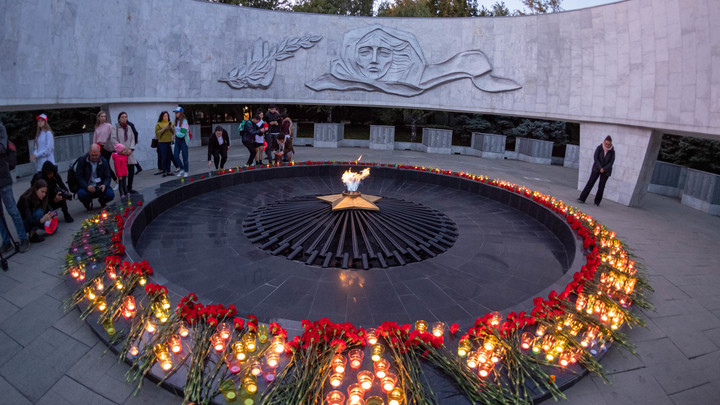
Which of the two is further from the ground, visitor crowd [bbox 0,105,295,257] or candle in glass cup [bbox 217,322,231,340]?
visitor crowd [bbox 0,105,295,257]

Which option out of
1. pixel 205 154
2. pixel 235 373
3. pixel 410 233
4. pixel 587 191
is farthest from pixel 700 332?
pixel 205 154

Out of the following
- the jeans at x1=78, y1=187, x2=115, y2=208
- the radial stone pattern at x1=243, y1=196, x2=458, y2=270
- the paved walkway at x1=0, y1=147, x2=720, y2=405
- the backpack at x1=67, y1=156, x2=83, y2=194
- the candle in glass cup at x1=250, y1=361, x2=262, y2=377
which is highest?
the backpack at x1=67, y1=156, x2=83, y2=194

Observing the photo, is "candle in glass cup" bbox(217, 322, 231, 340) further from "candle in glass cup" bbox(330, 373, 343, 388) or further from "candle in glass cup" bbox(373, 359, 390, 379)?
"candle in glass cup" bbox(373, 359, 390, 379)

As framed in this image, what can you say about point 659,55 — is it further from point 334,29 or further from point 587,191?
point 334,29

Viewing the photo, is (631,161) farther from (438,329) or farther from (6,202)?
(6,202)

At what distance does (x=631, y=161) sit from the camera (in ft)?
29.9

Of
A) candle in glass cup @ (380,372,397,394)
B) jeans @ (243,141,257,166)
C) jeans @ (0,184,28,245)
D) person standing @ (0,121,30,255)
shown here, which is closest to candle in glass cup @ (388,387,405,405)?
candle in glass cup @ (380,372,397,394)

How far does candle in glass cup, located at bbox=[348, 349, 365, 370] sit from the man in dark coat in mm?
5858

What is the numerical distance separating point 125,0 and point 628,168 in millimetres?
13069

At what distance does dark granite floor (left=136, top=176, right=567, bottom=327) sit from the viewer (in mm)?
4203

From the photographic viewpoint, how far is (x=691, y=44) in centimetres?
761

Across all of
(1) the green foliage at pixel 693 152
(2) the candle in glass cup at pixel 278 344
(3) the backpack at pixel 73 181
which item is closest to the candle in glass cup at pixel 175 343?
(2) the candle in glass cup at pixel 278 344

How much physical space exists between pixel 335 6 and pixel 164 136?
786 inches

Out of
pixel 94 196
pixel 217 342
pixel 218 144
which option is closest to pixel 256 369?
pixel 217 342
